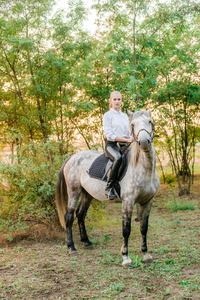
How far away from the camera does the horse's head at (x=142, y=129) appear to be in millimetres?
3414

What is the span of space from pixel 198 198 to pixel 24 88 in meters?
7.41

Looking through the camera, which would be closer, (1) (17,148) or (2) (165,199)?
(1) (17,148)

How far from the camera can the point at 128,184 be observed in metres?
4.05

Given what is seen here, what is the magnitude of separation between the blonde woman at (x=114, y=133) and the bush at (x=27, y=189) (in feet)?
5.45

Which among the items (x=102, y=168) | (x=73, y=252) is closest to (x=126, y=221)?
(x=102, y=168)

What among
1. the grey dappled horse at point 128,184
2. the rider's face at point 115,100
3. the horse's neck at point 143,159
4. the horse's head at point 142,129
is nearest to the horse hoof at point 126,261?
the grey dappled horse at point 128,184

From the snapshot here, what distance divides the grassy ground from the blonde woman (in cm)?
114

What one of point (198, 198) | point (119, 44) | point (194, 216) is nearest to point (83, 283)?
point (194, 216)

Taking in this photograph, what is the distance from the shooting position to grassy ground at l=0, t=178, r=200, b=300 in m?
3.22

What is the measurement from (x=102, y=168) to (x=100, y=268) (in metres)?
1.55

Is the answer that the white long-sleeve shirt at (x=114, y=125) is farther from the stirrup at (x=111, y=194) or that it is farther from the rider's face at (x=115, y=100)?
the stirrup at (x=111, y=194)

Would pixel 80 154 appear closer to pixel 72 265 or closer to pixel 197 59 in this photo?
pixel 72 265

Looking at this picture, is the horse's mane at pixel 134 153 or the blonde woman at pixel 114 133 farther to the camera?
the blonde woman at pixel 114 133

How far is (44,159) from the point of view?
5711mm
